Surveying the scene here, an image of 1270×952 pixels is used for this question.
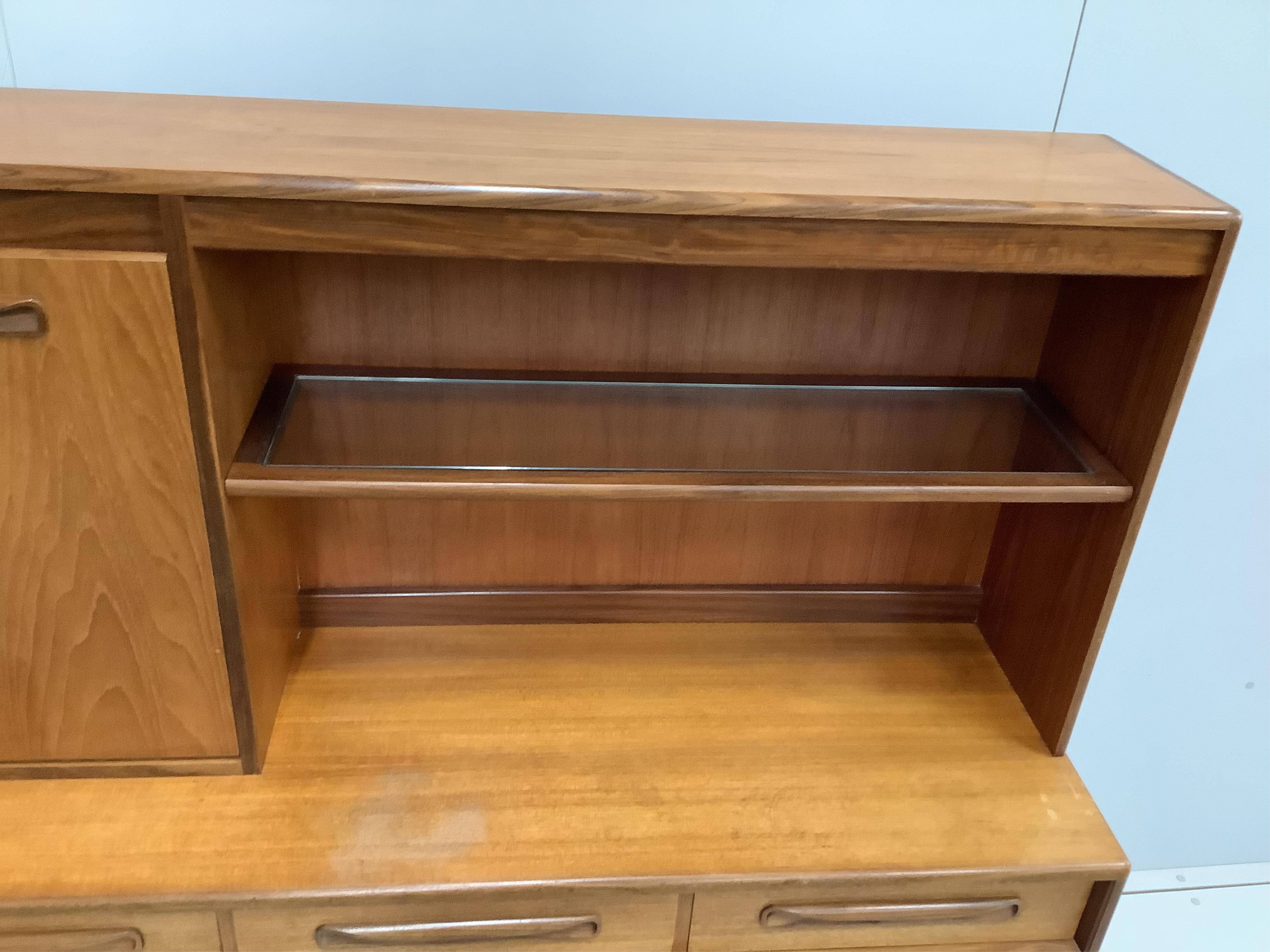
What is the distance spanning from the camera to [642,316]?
1.20 metres

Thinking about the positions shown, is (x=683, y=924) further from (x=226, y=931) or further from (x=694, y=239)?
(x=694, y=239)

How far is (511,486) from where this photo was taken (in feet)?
3.26

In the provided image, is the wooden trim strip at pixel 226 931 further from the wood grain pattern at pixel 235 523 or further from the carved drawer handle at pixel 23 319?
the carved drawer handle at pixel 23 319

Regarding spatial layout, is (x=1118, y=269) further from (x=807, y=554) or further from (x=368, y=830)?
(x=368, y=830)

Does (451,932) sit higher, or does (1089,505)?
(1089,505)

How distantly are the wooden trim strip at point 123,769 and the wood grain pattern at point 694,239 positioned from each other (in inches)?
23.3

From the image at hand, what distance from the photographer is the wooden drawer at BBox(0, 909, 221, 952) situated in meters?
1.01

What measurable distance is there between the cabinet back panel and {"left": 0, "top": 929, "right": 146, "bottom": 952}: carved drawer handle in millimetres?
645

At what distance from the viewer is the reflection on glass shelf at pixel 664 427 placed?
1108mm

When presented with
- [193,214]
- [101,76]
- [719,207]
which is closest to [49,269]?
[193,214]

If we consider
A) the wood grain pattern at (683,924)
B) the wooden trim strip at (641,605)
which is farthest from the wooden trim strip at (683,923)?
the wooden trim strip at (641,605)

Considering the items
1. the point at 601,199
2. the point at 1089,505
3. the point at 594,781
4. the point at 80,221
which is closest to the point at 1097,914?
the point at 1089,505

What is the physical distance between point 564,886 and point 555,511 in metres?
0.47

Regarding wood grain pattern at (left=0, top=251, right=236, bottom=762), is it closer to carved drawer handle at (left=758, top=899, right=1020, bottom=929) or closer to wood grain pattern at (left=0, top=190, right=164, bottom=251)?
wood grain pattern at (left=0, top=190, right=164, bottom=251)
